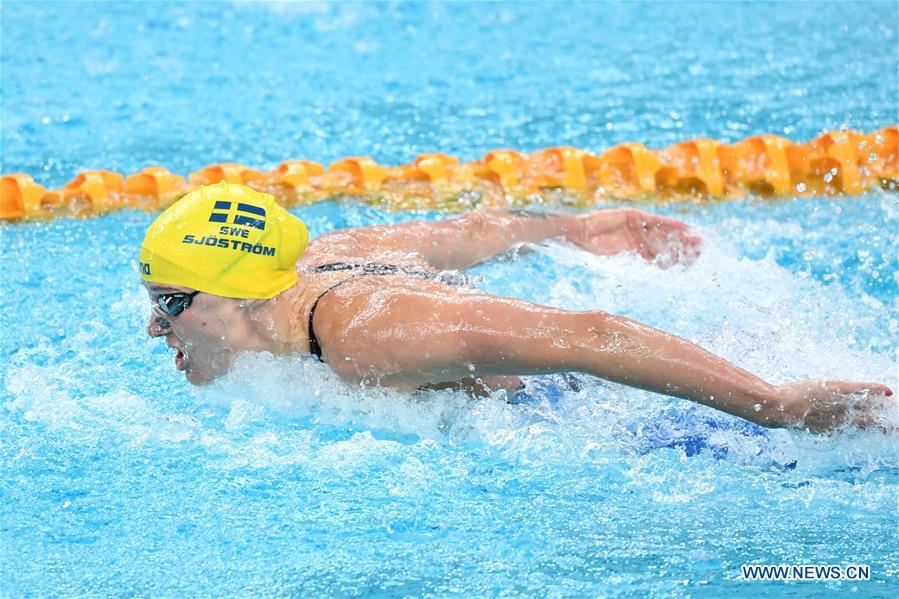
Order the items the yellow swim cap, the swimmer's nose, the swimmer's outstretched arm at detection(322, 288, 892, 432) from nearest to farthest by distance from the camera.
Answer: the swimmer's outstretched arm at detection(322, 288, 892, 432) < the yellow swim cap < the swimmer's nose

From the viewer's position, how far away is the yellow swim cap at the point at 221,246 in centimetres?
276

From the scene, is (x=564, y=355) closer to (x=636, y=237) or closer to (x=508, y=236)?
(x=508, y=236)

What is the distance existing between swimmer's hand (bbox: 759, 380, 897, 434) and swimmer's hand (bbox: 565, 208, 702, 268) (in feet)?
3.82

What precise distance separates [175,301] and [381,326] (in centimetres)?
53

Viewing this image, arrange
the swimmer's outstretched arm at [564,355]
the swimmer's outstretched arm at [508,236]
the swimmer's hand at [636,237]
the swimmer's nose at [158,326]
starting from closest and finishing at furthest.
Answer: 1. the swimmer's outstretched arm at [564,355]
2. the swimmer's nose at [158,326]
3. the swimmer's outstretched arm at [508,236]
4. the swimmer's hand at [636,237]

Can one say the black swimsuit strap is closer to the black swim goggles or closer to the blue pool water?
the blue pool water

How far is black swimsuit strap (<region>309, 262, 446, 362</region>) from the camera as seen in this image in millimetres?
2818

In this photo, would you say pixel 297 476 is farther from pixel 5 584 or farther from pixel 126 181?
pixel 126 181

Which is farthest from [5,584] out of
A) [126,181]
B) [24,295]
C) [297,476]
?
[126,181]

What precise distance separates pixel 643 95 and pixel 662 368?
347cm

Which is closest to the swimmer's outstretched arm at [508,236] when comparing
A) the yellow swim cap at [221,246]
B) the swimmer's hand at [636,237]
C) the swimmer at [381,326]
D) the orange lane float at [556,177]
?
the swimmer's hand at [636,237]

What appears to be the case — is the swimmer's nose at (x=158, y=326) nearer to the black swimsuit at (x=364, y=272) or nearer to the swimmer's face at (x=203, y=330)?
the swimmer's face at (x=203, y=330)

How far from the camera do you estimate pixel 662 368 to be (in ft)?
8.36

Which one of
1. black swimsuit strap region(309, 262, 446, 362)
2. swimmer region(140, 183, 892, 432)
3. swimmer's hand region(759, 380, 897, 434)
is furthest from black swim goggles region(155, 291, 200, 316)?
swimmer's hand region(759, 380, 897, 434)
